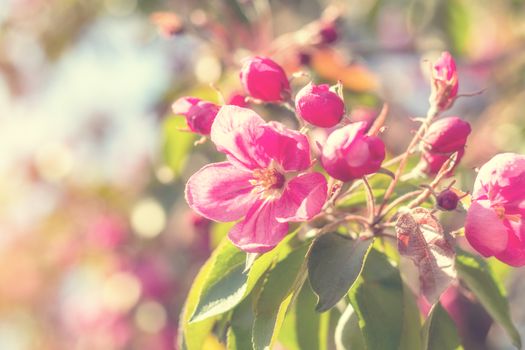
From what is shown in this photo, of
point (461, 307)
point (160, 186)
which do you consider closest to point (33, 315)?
point (160, 186)

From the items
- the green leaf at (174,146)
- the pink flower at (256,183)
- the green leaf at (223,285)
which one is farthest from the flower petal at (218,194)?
the green leaf at (174,146)

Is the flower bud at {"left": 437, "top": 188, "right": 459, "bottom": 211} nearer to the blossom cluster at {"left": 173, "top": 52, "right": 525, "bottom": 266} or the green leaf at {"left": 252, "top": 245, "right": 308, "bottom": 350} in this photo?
the blossom cluster at {"left": 173, "top": 52, "right": 525, "bottom": 266}

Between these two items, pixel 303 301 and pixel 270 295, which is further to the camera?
pixel 303 301

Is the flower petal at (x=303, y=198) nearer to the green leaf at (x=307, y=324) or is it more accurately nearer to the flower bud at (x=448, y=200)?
the flower bud at (x=448, y=200)

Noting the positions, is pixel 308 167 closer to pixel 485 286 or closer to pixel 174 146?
pixel 485 286

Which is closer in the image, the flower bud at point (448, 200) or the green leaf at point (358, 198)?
the flower bud at point (448, 200)

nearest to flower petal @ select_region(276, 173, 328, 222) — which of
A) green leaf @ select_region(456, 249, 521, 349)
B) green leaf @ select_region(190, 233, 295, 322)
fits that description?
green leaf @ select_region(190, 233, 295, 322)

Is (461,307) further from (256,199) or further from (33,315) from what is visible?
(33,315)
